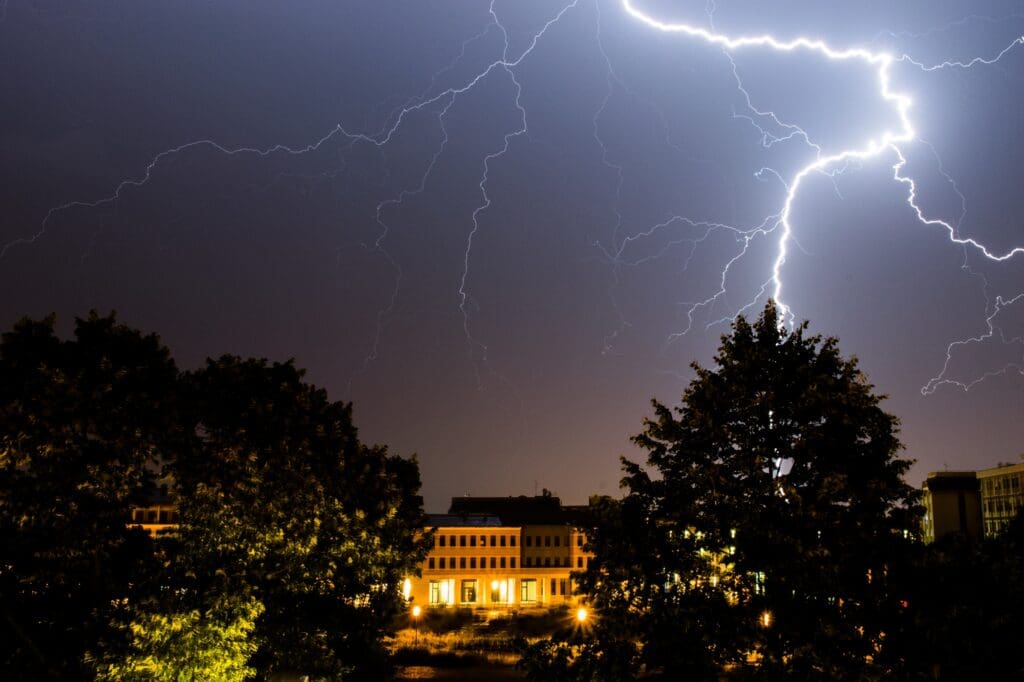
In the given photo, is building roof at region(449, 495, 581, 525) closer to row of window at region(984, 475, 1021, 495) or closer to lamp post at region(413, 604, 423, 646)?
lamp post at region(413, 604, 423, 646)

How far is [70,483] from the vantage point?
62.6 ft

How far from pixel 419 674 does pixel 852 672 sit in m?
30.1

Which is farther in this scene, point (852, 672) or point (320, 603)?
point (320, 603)

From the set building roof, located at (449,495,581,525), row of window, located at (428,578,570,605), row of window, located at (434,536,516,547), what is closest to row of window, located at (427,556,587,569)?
row of window, located at (434,536,516,547)

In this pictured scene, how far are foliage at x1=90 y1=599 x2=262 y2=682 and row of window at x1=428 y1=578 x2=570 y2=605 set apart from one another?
262 feet

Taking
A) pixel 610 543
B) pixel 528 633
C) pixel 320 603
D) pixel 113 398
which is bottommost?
pixel 528 633

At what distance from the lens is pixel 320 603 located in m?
29.1

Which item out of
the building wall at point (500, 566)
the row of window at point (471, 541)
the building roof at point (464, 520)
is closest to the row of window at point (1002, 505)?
the building wall at point (500, 566)

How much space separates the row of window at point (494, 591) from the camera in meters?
100

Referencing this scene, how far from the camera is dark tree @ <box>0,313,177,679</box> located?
1877 cm

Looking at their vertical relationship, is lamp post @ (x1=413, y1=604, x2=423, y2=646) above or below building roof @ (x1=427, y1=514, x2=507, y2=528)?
below

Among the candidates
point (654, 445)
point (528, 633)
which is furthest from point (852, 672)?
point (528, 633)

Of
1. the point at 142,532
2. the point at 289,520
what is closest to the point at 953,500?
the point at 289,520

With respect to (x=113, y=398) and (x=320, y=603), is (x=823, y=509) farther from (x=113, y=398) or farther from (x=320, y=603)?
(x=320, y=603)
